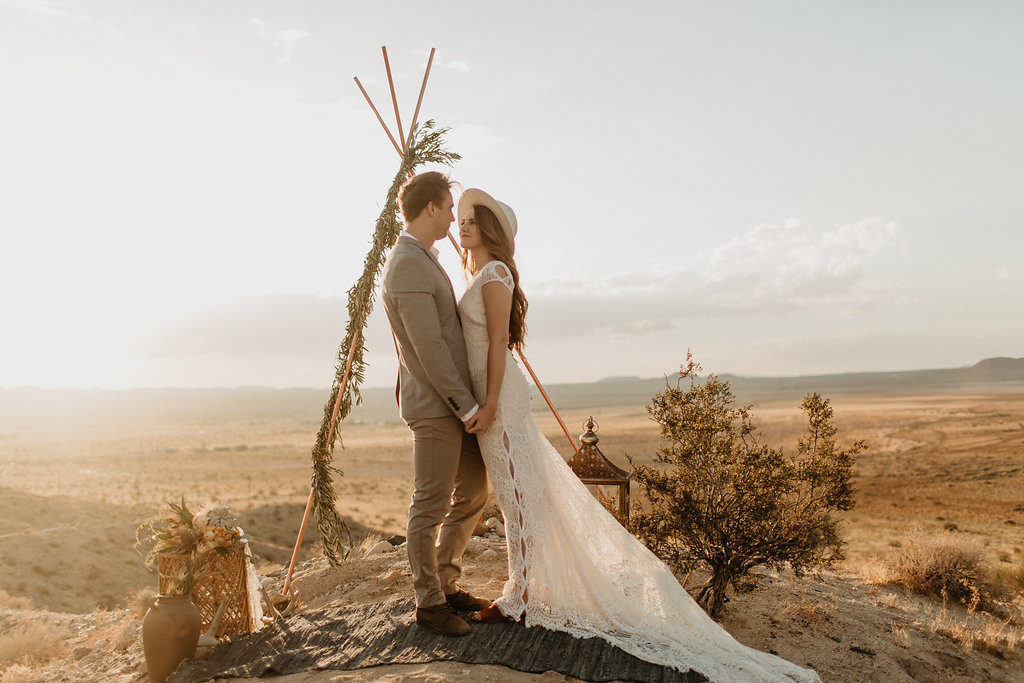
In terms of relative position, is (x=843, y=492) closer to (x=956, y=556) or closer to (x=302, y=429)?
(x=956, y=556)

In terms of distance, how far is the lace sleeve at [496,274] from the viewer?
370cm

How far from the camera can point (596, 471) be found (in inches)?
214

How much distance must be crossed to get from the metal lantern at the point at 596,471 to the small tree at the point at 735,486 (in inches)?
5.8

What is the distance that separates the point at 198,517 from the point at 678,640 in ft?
10.5

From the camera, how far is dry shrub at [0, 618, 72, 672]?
612cm

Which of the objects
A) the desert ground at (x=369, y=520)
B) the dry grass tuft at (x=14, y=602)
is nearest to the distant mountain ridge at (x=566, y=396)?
the desert ground at (x=369, y=520)

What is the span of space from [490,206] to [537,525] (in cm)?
185

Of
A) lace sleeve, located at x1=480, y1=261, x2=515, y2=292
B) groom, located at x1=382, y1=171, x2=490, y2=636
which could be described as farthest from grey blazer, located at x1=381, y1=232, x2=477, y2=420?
lace sleeve, located at x1=480, y1=261, x2=515, y2=292

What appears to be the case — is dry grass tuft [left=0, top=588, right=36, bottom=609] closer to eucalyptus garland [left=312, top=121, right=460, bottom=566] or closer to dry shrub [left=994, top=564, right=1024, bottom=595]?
eucalyptus garland [left=312, top=121, right=460, bottom=566]

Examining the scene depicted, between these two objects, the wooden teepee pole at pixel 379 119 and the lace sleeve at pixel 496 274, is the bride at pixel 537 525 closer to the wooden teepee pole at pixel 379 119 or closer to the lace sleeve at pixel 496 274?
the lace sleeve at pixel 496 274

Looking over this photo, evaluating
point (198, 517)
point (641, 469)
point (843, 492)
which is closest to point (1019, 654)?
point (843, 492)

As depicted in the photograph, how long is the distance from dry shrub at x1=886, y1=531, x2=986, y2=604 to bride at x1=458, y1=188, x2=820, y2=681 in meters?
5.13

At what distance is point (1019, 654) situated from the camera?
18.9ft

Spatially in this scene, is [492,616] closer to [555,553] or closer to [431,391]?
[555,553]
